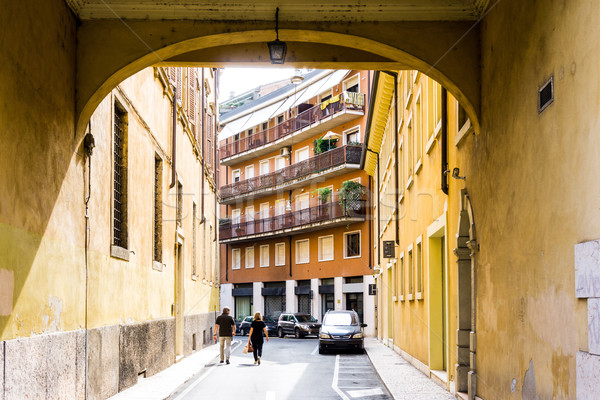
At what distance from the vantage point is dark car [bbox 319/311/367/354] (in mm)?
27922

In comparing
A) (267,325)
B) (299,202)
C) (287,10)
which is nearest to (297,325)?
(267,325)

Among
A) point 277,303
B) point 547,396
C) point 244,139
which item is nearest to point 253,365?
point 547,396

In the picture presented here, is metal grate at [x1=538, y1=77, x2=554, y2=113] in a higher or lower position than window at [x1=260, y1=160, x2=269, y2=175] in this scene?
lower

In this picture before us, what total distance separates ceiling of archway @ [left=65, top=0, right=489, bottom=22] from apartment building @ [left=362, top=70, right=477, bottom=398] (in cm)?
175

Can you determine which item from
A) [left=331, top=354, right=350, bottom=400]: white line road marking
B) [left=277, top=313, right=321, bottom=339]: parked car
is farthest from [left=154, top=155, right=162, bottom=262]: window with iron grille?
[left=277, top=313, right=321, bottom=339]: parked car

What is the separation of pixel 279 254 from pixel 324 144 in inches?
380

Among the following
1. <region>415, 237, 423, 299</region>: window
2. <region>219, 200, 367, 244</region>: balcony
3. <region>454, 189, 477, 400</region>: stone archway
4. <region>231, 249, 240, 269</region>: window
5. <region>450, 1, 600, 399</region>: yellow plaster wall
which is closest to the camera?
<region>450, 1, 600, 399</region>: yellow plaster wall

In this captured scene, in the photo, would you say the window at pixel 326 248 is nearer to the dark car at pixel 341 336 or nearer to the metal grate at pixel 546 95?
the dark car at pixel 341 336

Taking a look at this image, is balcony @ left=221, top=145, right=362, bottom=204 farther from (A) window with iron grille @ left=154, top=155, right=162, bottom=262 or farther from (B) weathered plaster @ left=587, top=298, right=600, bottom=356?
(B) weathered plaster @ left=587, top=298, right=600, bottom=356

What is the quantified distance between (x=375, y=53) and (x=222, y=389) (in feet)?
26.2

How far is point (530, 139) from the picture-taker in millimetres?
7590

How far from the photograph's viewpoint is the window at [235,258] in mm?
60516

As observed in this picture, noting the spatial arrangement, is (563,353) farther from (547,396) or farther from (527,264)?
(527,264)

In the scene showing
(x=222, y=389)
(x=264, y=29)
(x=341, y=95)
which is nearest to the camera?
(x=264, y=29)
